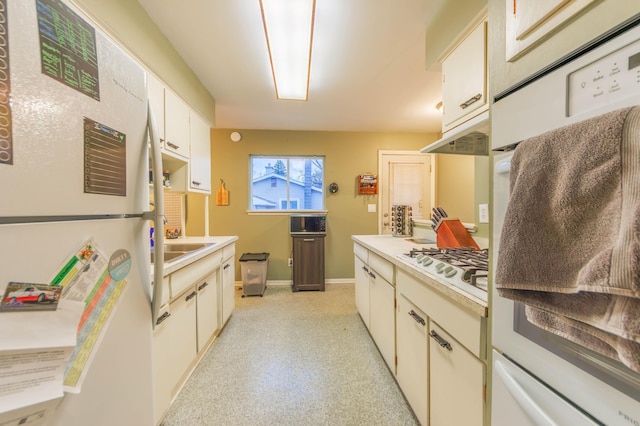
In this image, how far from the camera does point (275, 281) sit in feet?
12.3

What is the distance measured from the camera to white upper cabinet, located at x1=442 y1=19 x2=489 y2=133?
119 centimetres

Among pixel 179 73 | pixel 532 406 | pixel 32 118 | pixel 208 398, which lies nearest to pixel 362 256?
pixel 208 398

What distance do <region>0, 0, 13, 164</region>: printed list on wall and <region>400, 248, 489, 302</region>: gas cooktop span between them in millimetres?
1243

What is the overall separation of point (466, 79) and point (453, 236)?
98 centimetres

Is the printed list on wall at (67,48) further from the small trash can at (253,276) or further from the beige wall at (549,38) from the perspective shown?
the small trash can at (253,276)

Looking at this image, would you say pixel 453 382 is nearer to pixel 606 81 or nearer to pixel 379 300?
pixel 379 300

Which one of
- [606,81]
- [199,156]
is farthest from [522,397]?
[199,156]

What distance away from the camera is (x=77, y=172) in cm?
57

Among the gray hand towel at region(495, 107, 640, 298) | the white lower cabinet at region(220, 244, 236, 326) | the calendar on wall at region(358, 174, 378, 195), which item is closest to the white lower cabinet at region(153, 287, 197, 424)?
the white lower cabinet at region(220, 244, 236, 326)

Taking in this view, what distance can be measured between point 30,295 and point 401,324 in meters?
1.49

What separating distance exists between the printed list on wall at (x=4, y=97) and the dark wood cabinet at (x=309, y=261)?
311 cm

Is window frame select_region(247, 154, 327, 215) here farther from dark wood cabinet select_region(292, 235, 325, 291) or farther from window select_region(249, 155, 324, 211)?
dark wood cabinet select_region(292, 235, 325, 291)

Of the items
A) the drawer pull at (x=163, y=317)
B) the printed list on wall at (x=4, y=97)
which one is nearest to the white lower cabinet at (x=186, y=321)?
the drawer pull at (x=163, y=317)

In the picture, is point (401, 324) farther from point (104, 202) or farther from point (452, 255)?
point (104, 202)
